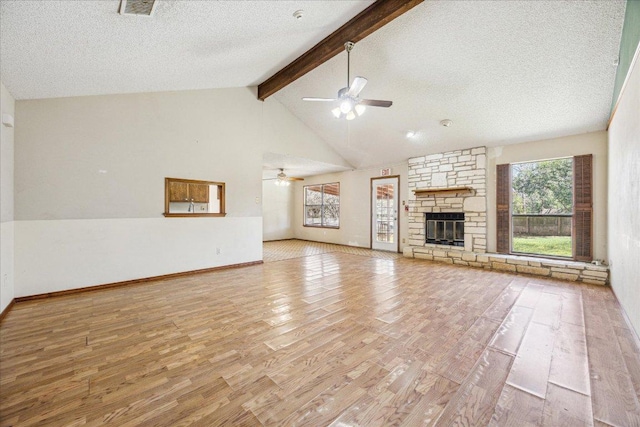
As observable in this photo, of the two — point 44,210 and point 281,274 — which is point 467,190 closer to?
point 281,274

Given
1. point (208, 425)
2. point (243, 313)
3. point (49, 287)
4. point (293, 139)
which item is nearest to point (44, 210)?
point (49, 287)

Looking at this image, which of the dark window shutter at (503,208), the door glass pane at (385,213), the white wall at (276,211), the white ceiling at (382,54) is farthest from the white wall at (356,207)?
the white ceiling at (382,54)

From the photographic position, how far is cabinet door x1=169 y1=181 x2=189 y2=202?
15.7 ft

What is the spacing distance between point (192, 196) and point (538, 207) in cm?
724

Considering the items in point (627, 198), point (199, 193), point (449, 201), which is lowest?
point (627, 198)

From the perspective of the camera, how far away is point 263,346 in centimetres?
222

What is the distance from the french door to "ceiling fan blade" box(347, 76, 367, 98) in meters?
4.11

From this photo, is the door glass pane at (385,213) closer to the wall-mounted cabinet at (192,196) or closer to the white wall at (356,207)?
the white wall at (356,207)

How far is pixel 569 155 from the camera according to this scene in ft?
15.6

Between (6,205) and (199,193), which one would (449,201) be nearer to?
(199,193)

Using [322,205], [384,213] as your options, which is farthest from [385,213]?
[322,205]

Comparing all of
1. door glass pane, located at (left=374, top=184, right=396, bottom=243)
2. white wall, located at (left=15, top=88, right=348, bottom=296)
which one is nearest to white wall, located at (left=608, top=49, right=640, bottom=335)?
door glass pane, located at (left=374, top=184, right=396, bottom=243)

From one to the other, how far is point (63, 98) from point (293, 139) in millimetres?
3886

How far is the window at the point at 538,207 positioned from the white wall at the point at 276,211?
662cm
